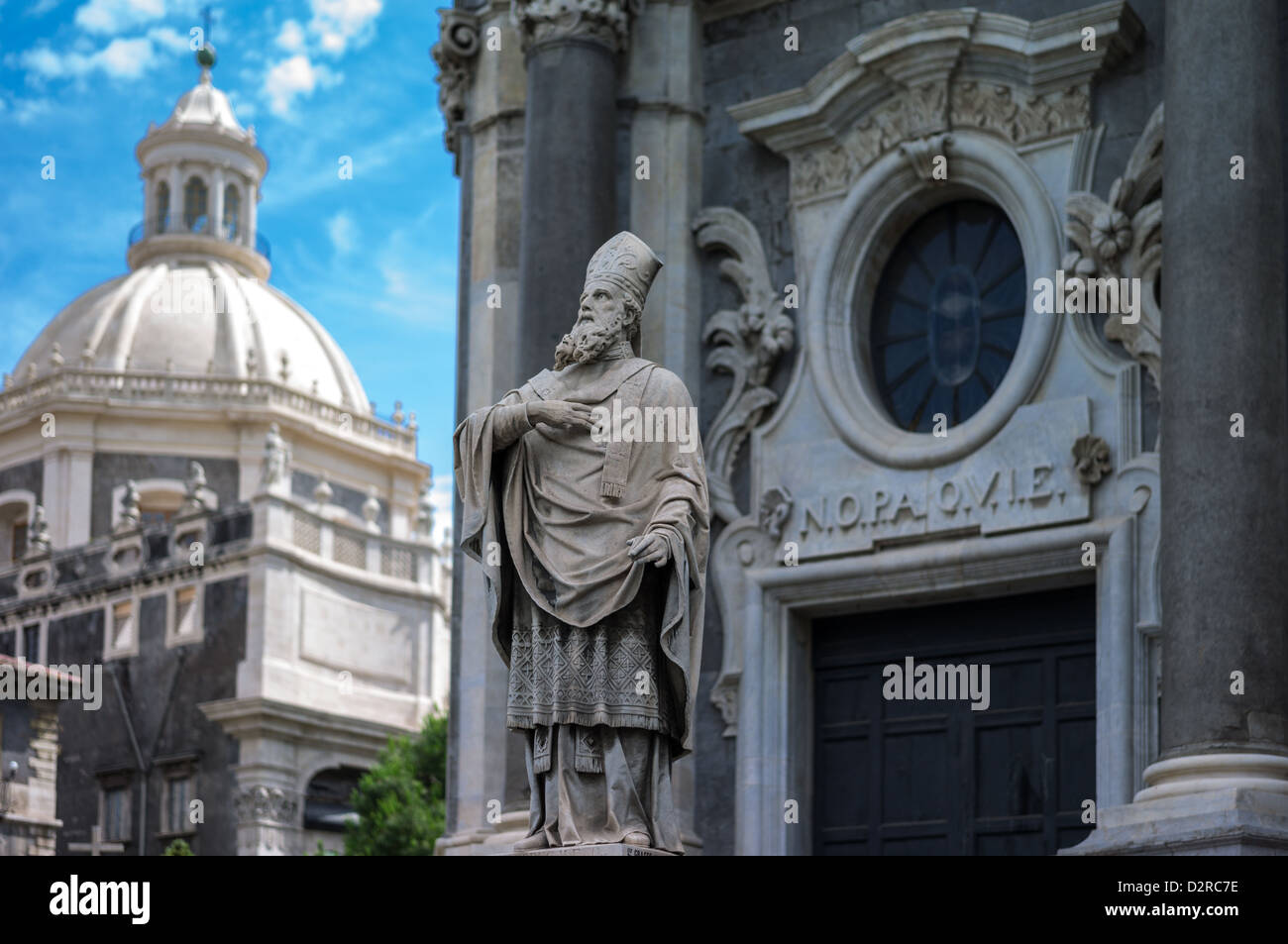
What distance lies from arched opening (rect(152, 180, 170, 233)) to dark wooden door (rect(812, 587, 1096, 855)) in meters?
64.3

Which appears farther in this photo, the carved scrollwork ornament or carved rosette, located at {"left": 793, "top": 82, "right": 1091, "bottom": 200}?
the carved scrollwork ornament

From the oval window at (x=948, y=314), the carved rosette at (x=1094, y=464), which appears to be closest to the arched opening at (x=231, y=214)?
the oval window at (x=948, y=314)

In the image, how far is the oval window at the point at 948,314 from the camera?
18.6 metres

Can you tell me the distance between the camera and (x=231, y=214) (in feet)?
267

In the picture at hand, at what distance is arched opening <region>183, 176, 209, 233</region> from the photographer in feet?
263

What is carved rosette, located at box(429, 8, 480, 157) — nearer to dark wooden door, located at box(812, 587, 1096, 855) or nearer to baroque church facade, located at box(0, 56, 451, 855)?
dark wooden door, located at box(812, 587, 1096, 855)

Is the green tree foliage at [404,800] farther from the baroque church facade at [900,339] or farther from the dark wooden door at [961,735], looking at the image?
the dark wooden door at [961,735]

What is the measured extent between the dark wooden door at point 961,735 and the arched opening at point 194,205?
64066 mm

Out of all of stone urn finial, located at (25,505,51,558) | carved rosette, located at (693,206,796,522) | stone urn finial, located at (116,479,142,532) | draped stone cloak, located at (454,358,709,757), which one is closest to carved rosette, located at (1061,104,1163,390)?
carved rosette, located at (693,206,796,522)

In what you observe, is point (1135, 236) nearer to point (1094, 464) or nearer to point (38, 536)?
point (1094, 464)

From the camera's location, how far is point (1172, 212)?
15.6 m

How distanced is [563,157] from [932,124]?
2969 mm

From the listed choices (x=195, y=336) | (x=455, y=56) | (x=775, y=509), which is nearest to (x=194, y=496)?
(x=195, y=336)
